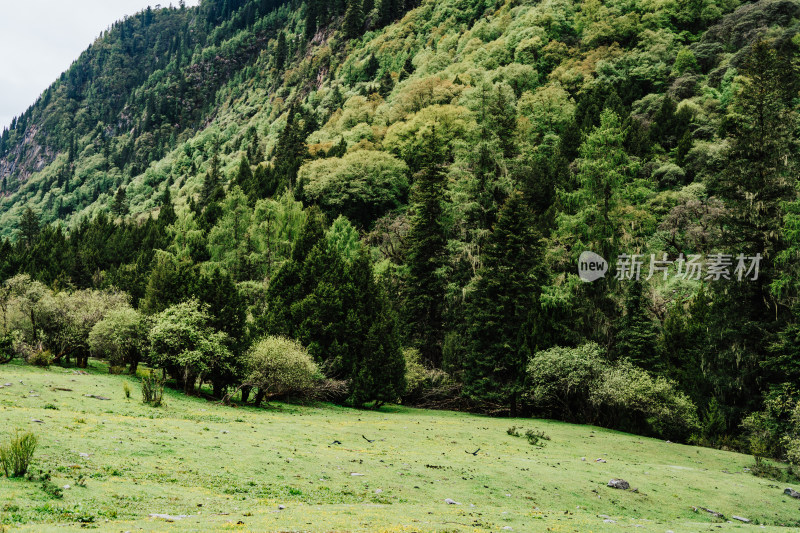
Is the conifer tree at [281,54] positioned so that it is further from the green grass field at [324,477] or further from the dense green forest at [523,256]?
the green grass field at [324,477]

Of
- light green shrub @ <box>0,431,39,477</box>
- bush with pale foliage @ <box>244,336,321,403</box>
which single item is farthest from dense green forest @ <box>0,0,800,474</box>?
light green shrub @ <box>0,431,39,477</box>

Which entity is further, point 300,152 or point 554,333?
point 300,152

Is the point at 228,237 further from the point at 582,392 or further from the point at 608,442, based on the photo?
the point at 608,442

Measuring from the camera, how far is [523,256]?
1774 inches

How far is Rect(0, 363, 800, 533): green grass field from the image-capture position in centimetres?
952

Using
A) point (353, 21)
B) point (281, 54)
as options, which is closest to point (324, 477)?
point (353, 21)

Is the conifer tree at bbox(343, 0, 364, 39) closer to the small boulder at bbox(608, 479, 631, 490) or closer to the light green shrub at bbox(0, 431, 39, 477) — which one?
the small boulder at bbox(608, 479, 631, 490)

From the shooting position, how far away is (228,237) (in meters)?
65.4

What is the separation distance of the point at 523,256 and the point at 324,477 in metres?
34.1

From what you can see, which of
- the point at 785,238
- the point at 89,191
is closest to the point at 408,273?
the point at 785,238

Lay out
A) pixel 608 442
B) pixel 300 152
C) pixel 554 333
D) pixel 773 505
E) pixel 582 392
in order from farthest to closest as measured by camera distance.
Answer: pixel 300 152, pixel 554 333, pixel 582 392, pixel 608 442, pixel 773 505

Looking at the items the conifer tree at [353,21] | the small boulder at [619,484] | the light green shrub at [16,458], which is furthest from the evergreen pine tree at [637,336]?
the conifer tree at [353,21]

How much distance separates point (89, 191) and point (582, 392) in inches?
8097

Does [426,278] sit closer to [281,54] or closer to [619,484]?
[619,484]
